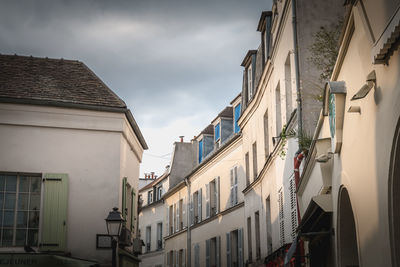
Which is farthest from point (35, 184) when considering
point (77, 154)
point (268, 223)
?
point (268, 223)

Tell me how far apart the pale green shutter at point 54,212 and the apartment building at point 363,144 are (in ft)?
23.7

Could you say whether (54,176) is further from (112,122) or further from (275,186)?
(275,186)

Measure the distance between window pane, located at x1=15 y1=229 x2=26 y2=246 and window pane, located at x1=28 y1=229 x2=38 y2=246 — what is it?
14 centimetres

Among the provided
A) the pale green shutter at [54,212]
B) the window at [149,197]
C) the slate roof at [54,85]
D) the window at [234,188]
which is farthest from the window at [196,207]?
the pale green shutter at [54,212]

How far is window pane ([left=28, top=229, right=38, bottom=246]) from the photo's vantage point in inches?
562

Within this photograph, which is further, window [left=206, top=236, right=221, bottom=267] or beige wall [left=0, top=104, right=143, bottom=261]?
window [left=206, top=236, right=221, bottom=267]

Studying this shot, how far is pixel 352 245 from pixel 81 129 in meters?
9.20

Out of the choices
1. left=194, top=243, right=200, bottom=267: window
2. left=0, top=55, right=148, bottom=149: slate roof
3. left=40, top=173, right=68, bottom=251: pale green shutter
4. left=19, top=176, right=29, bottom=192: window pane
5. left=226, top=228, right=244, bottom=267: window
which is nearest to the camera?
left=40, top=173, right=68, bottom=251: pale green shutter

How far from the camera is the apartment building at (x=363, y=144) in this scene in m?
4.90

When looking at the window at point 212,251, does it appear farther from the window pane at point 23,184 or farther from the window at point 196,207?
the window pane at point 23,184

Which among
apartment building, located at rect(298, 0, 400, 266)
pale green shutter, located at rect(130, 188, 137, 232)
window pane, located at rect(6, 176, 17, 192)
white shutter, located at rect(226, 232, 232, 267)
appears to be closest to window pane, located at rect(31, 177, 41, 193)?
window pane, located at rect(6, 176, 17, 192)

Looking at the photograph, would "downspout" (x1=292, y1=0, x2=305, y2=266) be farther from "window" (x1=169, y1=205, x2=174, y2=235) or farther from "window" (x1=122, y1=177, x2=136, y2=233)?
"window" (x1=169, y1=205, x2=174, y2=235)

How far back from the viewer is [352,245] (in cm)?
803

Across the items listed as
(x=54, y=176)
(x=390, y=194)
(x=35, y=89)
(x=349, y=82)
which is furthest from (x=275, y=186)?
(x=390, y=194)
